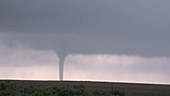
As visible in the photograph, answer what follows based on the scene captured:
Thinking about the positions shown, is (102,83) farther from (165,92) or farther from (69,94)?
(69,94)

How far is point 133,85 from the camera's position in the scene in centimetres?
13600

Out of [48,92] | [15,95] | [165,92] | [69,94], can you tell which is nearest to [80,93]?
[69,94]

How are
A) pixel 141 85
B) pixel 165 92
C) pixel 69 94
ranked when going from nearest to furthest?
pixel 69 94 → pixel 165 92 → pixel 141 85

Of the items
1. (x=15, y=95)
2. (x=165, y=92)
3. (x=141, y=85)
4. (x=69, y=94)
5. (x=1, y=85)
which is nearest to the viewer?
(x=15, y=95)

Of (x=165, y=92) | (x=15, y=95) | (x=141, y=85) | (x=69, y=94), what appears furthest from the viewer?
(x=141, y=85)

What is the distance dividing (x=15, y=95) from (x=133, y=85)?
88535 millimetres

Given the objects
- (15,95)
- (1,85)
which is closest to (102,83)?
(1,85)

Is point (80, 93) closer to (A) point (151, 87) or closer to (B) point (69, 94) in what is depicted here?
(B) point (69, 94)

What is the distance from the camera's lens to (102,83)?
13625cm

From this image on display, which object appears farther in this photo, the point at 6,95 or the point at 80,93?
the point at 80,93

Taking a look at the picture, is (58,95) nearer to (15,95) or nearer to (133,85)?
(15,95)

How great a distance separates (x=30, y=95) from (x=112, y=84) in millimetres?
81001

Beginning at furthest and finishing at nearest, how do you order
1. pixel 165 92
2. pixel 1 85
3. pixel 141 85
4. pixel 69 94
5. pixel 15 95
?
pixel 141 85 → pixel 165 92 → pixel 1 85 → pixel 69 94 → pixel 15 95

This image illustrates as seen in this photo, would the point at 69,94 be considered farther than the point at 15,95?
Yes
